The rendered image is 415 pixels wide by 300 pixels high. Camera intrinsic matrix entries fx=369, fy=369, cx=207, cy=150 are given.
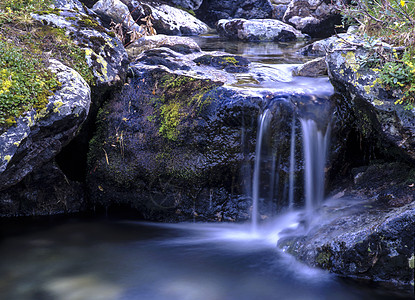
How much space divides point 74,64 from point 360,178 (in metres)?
4.59

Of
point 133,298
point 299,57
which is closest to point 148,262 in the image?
point 133,298

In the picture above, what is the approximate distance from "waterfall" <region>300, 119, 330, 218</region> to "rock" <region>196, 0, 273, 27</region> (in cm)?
1783

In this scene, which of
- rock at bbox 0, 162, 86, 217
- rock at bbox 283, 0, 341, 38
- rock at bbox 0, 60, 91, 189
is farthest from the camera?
rock at bbox 283, 0, 341, 38

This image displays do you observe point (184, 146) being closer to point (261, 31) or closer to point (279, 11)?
point (261, 31)

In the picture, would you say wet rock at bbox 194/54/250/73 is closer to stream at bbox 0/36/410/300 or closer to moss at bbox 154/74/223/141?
stream at bbox 0/36/410/300

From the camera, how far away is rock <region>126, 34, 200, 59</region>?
8.08 meters

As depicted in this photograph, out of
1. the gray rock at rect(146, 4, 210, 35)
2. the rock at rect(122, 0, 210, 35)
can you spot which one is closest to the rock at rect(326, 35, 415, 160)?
the rock at rect(122, 0, 210, 35)

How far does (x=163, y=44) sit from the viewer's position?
8367mm

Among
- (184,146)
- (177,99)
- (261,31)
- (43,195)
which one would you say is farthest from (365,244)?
(261,31)

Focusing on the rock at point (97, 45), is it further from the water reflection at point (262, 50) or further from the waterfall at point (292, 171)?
the water reflection at point (262, 50)

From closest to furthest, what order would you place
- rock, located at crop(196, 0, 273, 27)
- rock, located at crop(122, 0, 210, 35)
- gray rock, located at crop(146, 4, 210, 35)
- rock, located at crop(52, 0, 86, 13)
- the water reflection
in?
rock, located at crop(52, 0, 86, 13) → the water reflection → rock, located at crop(122, 0, 210, 35) → gray rock, located at crop(146, 4, 210, 35) → rock, located at crop(196, 0, 273, 27)

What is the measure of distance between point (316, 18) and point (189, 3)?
819cm

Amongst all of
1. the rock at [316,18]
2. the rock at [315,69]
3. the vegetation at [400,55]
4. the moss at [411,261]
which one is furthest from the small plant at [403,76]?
the rock at [316,18]

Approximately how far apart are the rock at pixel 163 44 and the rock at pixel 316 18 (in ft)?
29.9
